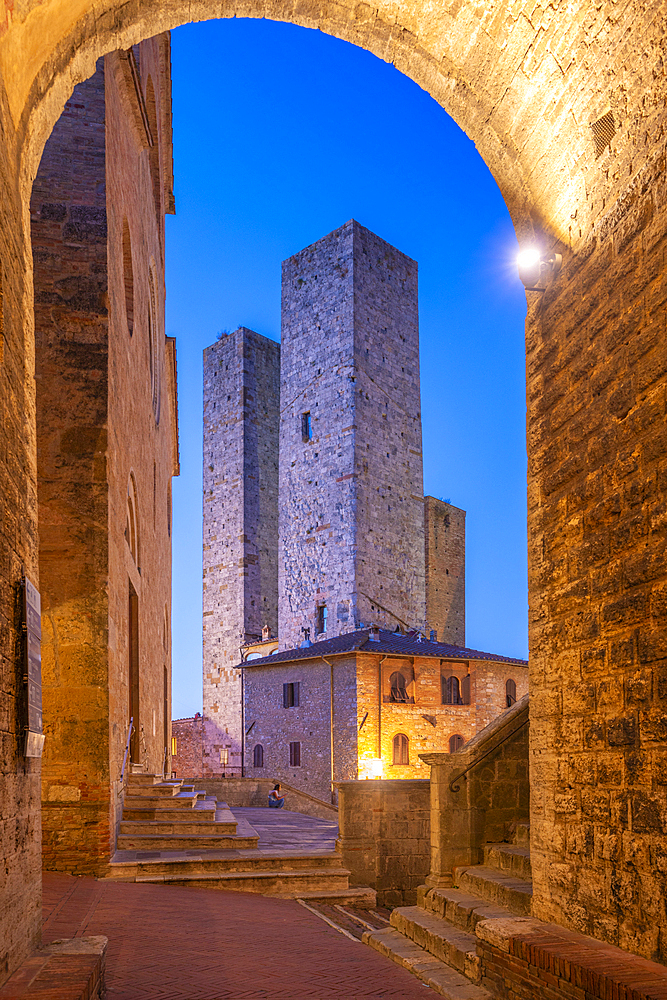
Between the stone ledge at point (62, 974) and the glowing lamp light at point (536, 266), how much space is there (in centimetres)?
434

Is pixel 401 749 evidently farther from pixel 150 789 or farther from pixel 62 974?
pixel 62 974

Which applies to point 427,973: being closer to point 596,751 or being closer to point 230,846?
point 596,751

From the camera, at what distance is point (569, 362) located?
469 cm

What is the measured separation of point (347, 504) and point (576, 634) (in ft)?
71.6

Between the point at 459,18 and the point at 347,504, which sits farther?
the point at 347,504

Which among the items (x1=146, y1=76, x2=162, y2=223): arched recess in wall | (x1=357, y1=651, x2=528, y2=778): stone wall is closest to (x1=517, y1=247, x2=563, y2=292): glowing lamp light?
(x1=146, y1=76, x2=162, y2=223): arched recess in wall

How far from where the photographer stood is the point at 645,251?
3.82m

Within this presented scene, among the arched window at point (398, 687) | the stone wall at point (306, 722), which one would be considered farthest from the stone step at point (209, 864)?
the arched window at point (398, 687)

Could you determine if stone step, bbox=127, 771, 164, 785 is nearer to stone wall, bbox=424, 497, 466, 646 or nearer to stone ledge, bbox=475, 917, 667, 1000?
stone ledge, bbox=475, 917, 667, 1000

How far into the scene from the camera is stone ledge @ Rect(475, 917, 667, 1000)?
3.36 meters

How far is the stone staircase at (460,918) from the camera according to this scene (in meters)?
5.80

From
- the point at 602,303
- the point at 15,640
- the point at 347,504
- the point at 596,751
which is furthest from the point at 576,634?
the point at 347,504

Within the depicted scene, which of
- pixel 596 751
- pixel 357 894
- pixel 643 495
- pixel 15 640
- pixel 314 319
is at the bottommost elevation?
pixel 357 894

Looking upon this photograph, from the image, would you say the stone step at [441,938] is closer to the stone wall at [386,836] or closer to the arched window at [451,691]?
the stone wall at [386,836]
